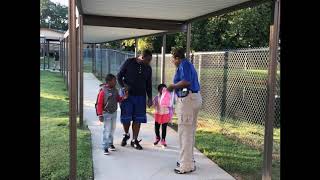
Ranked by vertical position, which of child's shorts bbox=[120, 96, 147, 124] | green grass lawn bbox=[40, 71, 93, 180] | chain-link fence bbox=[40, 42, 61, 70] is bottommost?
green grass lawn bbox=[40, 71, 93, 180]

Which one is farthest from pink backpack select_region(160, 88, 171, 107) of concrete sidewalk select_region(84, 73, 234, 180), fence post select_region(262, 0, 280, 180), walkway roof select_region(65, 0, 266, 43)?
fence post select_region(262, 0, 280, 180)

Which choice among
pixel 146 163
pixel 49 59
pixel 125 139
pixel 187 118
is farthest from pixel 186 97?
pixel 49 59

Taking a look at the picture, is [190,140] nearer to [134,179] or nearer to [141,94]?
[134,179]

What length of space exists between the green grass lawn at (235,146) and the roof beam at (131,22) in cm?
262

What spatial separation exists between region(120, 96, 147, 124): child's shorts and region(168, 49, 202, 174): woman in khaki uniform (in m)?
1.79

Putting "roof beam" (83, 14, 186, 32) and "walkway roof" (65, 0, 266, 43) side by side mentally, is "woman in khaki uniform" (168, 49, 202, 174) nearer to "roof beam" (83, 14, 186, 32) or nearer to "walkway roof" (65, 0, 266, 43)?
"walkway roof" (65, 0, 266, 43)

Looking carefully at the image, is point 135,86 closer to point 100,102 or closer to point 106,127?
point 100,102

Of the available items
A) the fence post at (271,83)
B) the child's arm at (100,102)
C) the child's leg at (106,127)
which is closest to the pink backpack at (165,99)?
the child's leg at (106,127)

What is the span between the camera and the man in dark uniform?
754 centimetres

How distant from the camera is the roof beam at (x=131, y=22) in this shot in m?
9.11

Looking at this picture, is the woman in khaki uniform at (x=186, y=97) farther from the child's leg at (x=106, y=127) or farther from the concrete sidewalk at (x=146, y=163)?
the child's leg at (x=106, y=127)

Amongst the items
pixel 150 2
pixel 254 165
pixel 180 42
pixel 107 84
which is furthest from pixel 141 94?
pixel 180 42
